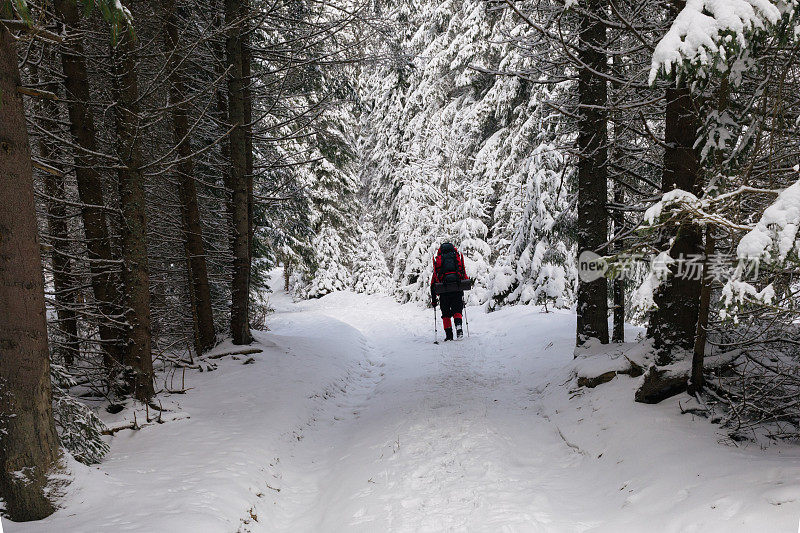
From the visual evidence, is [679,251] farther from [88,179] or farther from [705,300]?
[88,179]

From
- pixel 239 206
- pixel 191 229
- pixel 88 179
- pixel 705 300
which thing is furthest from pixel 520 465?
pixel 239 206

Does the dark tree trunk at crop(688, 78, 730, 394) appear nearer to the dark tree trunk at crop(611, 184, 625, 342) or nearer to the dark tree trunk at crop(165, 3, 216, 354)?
the dark tree trunk at crop(611, 184, 625, 342)

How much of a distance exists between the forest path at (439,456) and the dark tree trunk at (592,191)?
118 cm

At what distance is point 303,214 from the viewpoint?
14.6 meters

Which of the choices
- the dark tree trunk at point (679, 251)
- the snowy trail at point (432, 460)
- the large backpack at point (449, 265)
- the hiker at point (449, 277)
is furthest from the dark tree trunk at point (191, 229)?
the dark tree trunk at point (679, 251)

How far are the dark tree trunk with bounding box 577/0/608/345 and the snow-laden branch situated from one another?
14.4 feet

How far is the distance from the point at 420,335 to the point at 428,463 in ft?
30.1

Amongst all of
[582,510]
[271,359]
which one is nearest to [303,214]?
[271,359]

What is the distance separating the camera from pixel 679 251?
515cm

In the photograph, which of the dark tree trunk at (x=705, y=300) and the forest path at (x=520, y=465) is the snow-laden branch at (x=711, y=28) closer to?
the dark tree trunk at (x=705, y=300)

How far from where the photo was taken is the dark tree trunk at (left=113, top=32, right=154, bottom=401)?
6.41m

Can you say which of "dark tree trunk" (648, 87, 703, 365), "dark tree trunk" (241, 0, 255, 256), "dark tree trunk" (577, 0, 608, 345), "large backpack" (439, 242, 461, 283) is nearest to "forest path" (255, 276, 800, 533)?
"dark tree trunk" (648, 87, 703, 365)

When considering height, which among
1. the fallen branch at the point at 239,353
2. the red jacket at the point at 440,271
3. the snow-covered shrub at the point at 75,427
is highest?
the red jacket at the point at 440,271

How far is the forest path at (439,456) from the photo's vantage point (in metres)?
4.26
